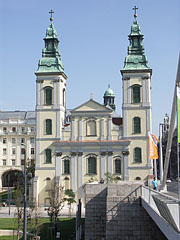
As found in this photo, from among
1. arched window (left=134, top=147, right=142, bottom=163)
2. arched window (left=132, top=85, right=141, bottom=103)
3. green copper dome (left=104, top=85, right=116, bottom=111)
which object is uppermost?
green copper dome (left=104, top=85, right=116, bottom=111)

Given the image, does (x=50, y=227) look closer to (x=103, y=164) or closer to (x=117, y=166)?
(x=103, y=164)

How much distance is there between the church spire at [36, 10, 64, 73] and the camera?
63.8 metres

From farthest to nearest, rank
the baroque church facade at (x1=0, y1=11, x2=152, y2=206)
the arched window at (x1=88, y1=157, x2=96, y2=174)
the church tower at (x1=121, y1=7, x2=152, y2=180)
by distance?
1. the arched window at (x1=88, y1=157, x2=96, y2=174)
2. the baroque church facade at (x1=0, y1=11, x2=152, y2=206)
3. the church tower at (x1=121, y1=7, x2=152, y2=180)

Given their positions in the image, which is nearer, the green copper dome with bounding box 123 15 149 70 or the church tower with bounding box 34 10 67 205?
the church tower with bounding box 34 10 67 205

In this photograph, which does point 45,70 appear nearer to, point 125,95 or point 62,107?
point 62,107

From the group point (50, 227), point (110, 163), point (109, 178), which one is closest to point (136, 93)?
point (110, 163)

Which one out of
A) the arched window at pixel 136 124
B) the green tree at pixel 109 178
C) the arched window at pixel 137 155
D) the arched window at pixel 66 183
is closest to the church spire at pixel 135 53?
the arched window at pixel 136 124

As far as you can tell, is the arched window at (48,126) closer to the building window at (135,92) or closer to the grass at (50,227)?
the building window at (135,92)

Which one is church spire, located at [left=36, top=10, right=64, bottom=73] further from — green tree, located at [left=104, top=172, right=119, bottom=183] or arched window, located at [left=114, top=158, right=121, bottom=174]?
green tree, located at [left=104, top=172, right=119, bottom=183]

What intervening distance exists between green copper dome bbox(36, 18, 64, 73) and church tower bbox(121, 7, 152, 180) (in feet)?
33.0

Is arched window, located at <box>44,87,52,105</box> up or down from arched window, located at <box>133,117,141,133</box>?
up

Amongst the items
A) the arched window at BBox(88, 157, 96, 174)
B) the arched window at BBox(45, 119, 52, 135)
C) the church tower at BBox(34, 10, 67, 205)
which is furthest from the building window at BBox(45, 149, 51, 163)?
the arched window at BBox(88, 157, 96, 174)

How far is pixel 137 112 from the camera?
198 feet

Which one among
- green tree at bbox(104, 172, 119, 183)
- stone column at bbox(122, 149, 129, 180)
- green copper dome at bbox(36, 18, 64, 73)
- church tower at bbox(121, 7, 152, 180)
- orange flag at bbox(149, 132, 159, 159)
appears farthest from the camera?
green copper dome at bbox(36, 18, 64, 73)
